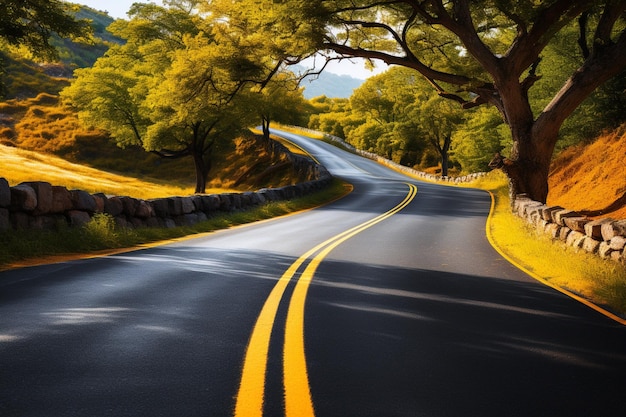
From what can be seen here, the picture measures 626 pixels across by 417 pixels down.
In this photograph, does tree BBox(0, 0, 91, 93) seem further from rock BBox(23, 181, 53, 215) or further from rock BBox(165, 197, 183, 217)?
rock BBox(23, 181, 53, 215)

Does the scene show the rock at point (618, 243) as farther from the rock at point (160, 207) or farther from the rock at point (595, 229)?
the rock at point (160, 207)

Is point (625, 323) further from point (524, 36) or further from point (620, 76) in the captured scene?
point (620, 76)

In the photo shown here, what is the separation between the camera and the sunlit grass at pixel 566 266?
7.29 meters

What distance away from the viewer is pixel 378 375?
4020 millimetres

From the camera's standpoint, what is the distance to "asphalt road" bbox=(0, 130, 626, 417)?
3.50 meters

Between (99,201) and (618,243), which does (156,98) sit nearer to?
(99,201)

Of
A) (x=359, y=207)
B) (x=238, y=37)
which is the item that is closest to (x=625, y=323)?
(x=238, y=37)

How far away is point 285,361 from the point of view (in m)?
4.24

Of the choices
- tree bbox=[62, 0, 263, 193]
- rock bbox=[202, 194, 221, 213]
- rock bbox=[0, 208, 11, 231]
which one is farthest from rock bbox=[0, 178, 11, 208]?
tree bbox=[62, 0, 263, 193]

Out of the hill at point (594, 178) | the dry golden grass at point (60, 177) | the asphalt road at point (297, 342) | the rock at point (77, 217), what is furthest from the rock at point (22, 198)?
the dry golden grass at point (60, 177)

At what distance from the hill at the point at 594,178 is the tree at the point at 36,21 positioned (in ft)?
57.3

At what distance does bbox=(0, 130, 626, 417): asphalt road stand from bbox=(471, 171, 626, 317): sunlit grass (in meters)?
0.52

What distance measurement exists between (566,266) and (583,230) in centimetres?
176

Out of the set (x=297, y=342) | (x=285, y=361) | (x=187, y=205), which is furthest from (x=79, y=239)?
(x=285, y=361)
